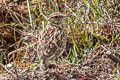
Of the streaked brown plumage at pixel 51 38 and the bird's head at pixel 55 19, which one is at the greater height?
the bird's head at pixel 55 19

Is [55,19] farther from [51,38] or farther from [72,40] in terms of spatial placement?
[72,40]

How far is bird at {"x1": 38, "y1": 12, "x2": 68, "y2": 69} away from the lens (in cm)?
169

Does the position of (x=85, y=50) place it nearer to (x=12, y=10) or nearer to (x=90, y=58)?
(x=90, y=58)

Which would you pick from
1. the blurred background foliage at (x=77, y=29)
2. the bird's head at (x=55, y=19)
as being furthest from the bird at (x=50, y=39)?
the blurred background foliage at (x=77, y=29)

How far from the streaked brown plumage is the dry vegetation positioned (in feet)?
0.37

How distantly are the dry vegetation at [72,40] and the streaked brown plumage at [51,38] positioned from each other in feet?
0.37

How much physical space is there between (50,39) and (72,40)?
45 centimetres

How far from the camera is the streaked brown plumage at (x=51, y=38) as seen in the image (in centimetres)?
169

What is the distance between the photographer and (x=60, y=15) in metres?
1.75

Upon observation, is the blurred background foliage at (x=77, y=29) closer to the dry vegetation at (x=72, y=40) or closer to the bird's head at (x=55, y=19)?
the dry vegetation at (x=72, y=40)

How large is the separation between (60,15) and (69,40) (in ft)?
1.53

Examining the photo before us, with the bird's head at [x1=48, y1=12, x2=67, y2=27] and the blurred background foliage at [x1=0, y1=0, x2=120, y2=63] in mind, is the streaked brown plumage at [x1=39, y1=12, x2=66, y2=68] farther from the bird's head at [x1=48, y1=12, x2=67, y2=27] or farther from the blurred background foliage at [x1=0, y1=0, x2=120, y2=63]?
the blurred background foliage at [x1=0, y1=0, x2=120, y2=63]

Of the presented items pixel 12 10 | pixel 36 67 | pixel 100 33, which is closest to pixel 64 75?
pixel 36 67

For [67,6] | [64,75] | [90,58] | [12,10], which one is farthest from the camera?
[12,10]
